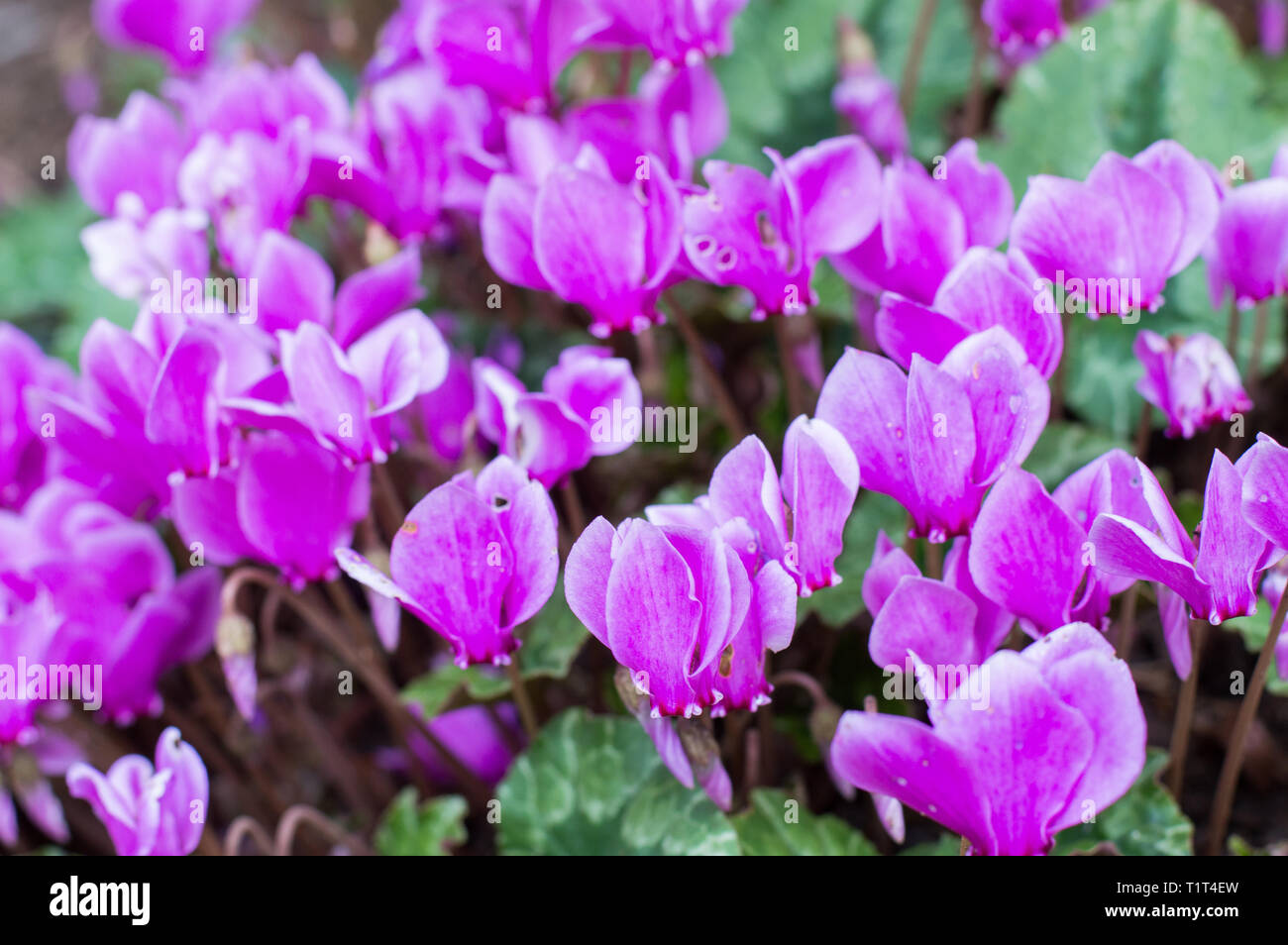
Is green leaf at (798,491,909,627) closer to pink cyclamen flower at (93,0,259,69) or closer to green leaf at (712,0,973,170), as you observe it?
green leaf at (712,0,973,170)

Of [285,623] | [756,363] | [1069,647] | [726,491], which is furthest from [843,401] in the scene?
[285,623]

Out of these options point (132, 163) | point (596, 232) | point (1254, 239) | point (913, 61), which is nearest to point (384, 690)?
point (596, 232)

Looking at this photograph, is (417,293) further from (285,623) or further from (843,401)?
(285,623)

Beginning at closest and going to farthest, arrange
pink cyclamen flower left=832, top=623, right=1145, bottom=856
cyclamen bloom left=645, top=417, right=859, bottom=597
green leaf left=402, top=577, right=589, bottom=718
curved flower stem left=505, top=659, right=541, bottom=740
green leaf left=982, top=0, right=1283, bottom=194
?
pink cyclamen flower left=832, top=623, right=1145, bottom=856 < cyclamen bloom left=645, top=417, right=859, bottom=597 < curved flower stem left=505, top=659, right=541, bottom=740 < green leaf left=402, top=577, right=589, bottom=718 < green leaf left=982, top=0, right=1283, bottom=194

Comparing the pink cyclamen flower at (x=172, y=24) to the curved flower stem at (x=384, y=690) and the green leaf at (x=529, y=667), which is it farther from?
the green leaf at (x=529, y=667)

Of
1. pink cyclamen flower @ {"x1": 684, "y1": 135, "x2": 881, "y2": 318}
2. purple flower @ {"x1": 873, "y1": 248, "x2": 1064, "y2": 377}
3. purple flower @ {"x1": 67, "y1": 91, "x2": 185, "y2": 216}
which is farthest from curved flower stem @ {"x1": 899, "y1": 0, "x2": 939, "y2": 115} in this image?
purple flower @ {"x1": 67, "y1": 91, "x2": 185, "y2": 216}
